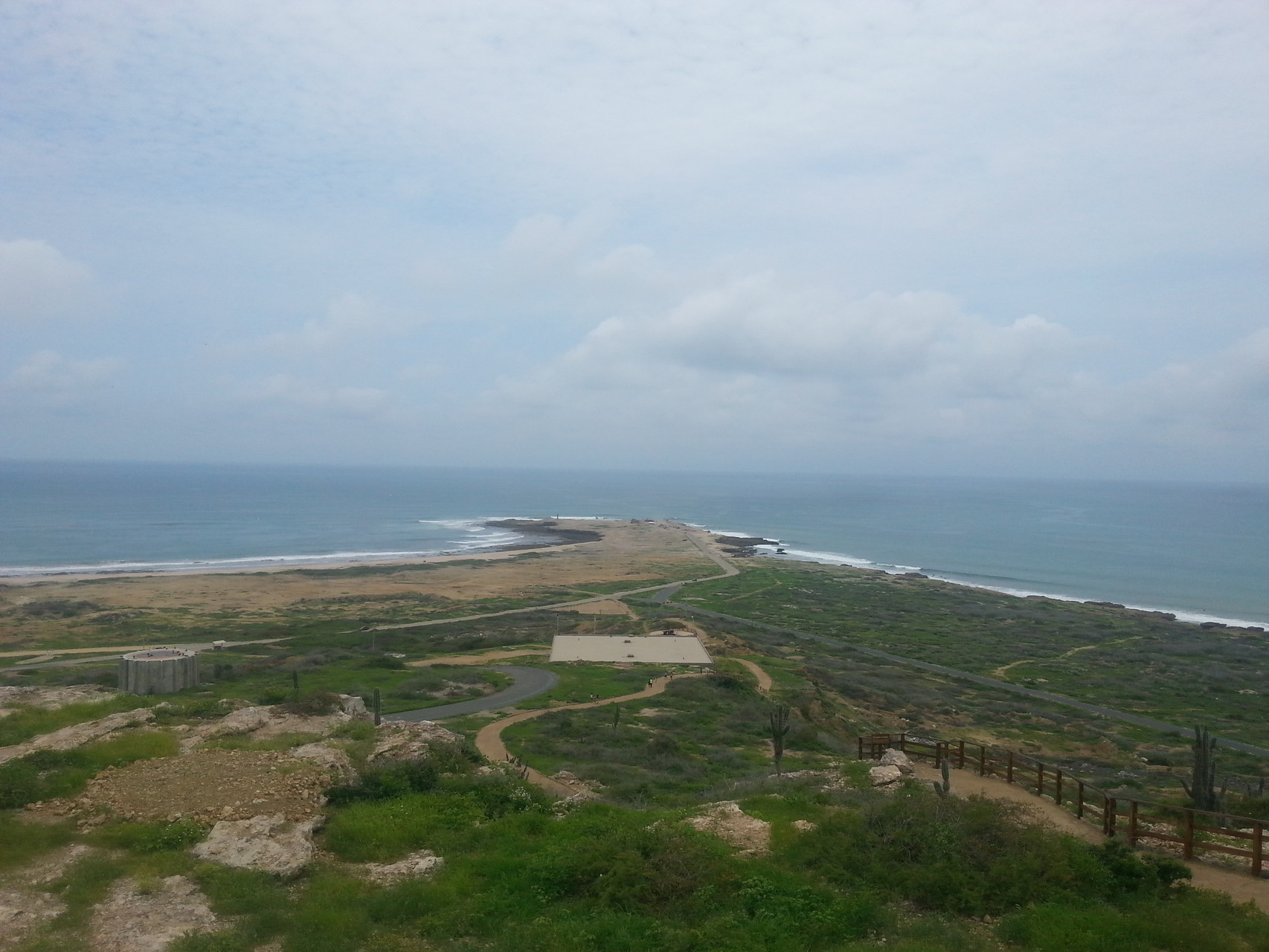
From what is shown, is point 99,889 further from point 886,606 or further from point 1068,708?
point 886,606

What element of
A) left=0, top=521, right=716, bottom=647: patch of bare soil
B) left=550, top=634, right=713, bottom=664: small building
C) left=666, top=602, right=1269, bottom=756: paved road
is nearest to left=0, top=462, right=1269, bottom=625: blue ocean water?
left=0, top=521, right=716, bottom=647: patch of bare soil

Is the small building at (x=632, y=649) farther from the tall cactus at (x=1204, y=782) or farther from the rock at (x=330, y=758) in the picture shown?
the tall cactus at (x=1204, y=782)

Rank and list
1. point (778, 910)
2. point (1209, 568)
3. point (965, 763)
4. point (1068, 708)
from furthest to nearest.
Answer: point (1209, 568) → point (1068, 708) → point (965, 763) → point (778, 910)

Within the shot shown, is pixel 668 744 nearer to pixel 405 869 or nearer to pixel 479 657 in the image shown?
pixel 405 869

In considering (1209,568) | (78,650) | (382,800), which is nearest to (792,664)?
(382,800)

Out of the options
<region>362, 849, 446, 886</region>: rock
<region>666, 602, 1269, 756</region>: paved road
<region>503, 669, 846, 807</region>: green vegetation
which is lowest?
<region>666, 602, 1269, 756</region>: paved road

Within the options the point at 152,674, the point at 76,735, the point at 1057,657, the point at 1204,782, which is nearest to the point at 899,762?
the point at 1204,782

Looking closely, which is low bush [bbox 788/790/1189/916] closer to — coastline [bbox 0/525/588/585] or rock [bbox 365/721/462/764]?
rock [bbox 365/721/462/764]
